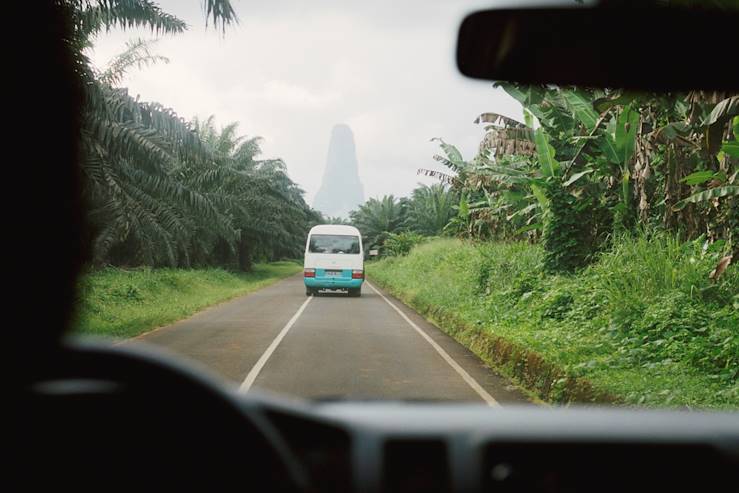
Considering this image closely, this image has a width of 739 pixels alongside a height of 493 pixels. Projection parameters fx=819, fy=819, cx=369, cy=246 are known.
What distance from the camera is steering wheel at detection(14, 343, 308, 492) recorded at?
1.14 meters

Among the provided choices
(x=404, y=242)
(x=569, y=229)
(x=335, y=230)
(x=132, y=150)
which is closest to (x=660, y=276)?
(x=569, y=229)

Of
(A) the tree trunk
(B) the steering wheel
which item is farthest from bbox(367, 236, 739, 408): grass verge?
(A) the tree trunk

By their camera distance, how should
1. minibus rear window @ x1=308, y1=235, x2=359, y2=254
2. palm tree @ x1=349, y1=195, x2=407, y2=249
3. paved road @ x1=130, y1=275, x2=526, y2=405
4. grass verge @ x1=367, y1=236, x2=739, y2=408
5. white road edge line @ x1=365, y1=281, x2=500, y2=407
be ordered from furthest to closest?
palm tree @ x1=349, y1=195, x2=407, y2=249
minibus rear window @ x1=308, y1=235, x2=359, y2=254
paved road @ x1=130, y1=275, x2=526, y2=405
white road edge line @ x1=365, y1=281, x2=500, y2=407
grass verge @ x1=367, y1=236, x2=739, y2=408

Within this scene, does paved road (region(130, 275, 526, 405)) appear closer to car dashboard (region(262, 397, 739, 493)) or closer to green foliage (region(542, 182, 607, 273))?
green foliage (region(542, 182, 607, 273))

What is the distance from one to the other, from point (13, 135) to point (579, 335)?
8.08 m

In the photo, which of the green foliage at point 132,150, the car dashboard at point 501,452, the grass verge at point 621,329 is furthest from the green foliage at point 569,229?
the car dashboard at point 501,452

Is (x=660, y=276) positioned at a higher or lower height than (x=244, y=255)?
higher

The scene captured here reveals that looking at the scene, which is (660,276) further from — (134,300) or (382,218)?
(382,218)

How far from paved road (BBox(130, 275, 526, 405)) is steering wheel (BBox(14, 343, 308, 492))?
3.91 m

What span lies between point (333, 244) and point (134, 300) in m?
9.17

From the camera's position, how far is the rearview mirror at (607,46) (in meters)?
2.09

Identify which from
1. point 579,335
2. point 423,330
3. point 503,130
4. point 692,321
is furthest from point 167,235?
point 692,321

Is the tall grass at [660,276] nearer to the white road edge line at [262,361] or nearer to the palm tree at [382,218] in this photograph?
the white road edge line at [262,361]

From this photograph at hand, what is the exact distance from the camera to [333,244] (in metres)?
29.1
